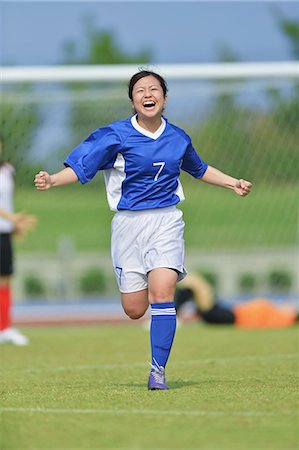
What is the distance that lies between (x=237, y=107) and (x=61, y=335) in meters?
5.99

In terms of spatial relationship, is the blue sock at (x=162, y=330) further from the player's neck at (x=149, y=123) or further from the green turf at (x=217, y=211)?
the green turf at (x=217, y=211)

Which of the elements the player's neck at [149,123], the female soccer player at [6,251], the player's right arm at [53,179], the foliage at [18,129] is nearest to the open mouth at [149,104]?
the player's neck at [149,123]

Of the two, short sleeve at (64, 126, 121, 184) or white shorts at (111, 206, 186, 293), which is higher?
short sleeve at (64, 126, 121, 184)

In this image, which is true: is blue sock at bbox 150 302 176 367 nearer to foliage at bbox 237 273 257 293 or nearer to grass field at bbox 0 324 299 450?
grass field at bbox 0 324 299 450

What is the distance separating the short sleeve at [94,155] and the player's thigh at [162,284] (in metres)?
0.87

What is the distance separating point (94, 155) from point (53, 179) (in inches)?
14.9

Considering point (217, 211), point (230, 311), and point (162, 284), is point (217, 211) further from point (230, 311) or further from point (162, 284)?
point (162, 284)

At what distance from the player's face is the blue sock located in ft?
4.70

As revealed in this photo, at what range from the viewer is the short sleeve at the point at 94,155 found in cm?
862

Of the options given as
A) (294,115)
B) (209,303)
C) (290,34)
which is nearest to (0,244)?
(209,303)

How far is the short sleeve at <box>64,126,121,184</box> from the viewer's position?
8.62 m

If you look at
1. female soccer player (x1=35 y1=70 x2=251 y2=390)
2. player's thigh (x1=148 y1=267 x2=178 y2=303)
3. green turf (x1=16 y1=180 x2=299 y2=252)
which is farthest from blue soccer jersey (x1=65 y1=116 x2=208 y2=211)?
green turf (x1=16 y1=180 x2=299 y2=252)

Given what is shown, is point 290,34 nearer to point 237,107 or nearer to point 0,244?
point 237,107

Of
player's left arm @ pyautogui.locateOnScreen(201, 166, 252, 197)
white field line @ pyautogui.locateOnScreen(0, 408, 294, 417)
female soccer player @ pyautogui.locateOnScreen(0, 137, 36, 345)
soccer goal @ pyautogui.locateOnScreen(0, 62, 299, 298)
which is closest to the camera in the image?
white field line @ pyautogui.locateOnScreen(0, 408, 294, 417)
